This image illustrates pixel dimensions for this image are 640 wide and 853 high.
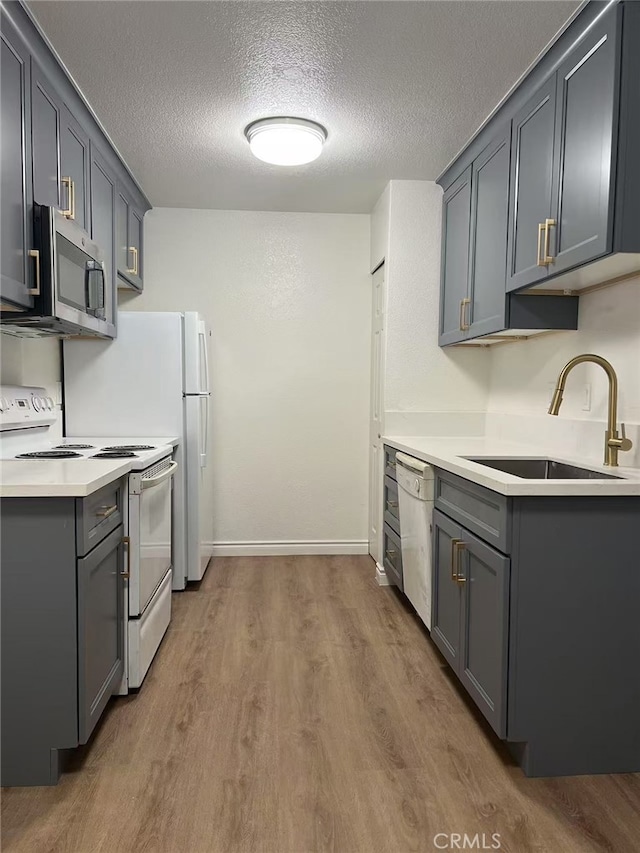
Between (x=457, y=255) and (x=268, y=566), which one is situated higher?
(x=457, y=255)

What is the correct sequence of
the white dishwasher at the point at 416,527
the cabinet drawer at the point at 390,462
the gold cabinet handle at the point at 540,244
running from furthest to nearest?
the cabinet drawer at the point at 390,462
the white dishwasher at the point at 416,527
the gold cabinet handle at the point at 540,244

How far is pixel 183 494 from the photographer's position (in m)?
3.46

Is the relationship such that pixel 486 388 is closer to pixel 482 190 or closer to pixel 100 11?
pixel 482 190

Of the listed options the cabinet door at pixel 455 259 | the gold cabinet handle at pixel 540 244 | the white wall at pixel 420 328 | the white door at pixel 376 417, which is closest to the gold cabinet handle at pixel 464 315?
the cabinet door at pixel 455 259

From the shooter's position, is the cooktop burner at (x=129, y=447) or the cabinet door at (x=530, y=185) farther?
the cooktop burner at (x=129, y=447)

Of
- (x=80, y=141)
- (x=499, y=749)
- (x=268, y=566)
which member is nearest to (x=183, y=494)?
(x=268, y=566)

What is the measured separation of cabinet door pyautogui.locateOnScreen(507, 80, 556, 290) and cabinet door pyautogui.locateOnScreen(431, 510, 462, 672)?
3.44ft

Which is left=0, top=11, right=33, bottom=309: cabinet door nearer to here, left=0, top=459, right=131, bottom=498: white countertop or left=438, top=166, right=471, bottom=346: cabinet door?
left=0, top=459, right=131, bottom=498: white countertop

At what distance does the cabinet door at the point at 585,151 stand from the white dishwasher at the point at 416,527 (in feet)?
3.44

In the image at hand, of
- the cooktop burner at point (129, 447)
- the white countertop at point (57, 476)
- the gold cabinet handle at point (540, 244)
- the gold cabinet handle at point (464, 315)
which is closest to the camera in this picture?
the white countertop at point (57, 476)

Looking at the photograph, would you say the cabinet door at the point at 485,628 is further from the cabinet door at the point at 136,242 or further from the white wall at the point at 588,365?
the cabinet door at the point at 136,242

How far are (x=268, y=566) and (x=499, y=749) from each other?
2.28 meters

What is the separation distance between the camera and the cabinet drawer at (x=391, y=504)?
338 centimetres

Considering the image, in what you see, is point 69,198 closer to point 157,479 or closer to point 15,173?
point 15,173
